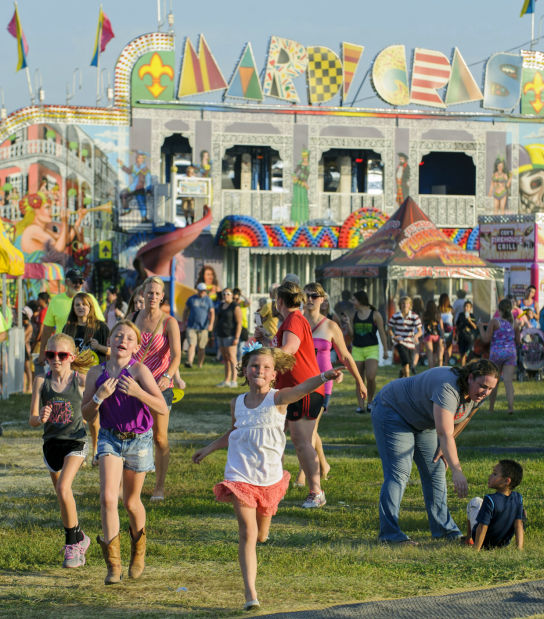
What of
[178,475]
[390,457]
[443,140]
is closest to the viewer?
[390,457]

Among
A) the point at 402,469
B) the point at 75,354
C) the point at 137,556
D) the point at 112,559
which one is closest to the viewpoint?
the point at 112,559

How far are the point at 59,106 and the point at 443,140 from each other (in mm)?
11876

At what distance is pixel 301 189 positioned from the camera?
33000 mm

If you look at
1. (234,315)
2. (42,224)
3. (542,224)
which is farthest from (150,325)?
(42,224)

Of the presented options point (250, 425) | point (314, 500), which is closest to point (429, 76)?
point (314, 500)

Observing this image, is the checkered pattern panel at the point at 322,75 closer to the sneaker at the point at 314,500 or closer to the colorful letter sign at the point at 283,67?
the colorful letter sign at the point at 283,67

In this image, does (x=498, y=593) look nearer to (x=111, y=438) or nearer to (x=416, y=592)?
(x=416, y=592)

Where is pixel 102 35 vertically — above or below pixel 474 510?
above

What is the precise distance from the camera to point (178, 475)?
9.95 m

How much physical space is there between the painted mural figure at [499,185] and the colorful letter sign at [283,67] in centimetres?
684

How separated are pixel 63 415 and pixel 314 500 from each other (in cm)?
254

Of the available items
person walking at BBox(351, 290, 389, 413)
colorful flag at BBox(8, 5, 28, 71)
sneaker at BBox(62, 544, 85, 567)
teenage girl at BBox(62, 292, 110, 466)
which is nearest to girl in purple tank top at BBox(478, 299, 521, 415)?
person walking at BBox(351, 290, 389, 413)

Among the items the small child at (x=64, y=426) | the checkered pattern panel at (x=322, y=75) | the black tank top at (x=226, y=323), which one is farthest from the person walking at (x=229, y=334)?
the checkered pattern panel at (x=322, y=75)

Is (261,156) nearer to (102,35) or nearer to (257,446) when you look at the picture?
(102,35)
